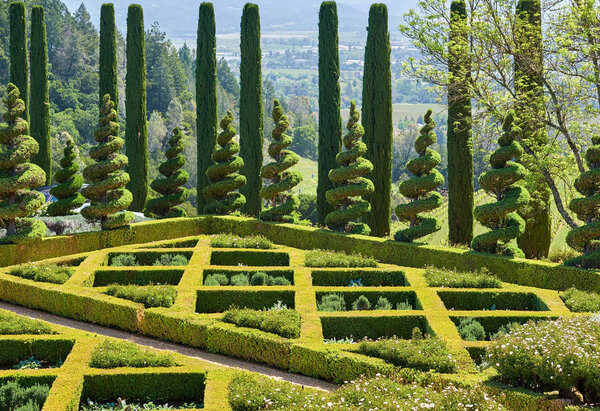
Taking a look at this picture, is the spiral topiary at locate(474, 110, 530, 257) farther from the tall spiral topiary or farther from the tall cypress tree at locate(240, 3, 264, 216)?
the tall spiral topiary

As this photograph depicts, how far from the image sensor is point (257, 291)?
17.4 m

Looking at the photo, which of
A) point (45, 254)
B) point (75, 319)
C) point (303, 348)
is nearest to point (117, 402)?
point (303, 348)

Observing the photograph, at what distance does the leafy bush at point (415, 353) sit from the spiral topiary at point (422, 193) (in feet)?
26.2

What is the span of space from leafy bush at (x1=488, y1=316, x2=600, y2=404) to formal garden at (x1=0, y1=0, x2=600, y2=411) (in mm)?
31

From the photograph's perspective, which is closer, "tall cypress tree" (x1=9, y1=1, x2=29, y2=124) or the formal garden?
the formal garden

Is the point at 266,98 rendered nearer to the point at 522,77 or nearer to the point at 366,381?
the point at 522,77

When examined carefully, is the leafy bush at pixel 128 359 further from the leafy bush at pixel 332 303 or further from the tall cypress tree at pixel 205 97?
the tall cypress tree at pixel 205 97

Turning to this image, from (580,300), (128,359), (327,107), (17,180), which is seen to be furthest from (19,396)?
(327,107)

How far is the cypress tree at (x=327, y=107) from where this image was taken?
27.0 meters

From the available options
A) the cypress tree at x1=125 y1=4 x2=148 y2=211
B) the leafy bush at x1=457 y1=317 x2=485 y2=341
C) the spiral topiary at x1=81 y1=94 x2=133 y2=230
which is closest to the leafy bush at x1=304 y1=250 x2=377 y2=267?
the leafy bush at x1=457 y1=317 x2=485 y2=341

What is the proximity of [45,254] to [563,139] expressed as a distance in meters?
14.9

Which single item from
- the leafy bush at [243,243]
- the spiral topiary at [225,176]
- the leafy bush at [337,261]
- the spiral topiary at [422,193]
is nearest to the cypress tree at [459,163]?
the spiral topiary at [422,193]

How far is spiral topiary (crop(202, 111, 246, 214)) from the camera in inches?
1021

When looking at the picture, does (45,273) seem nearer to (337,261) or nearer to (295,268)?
(295,268)
